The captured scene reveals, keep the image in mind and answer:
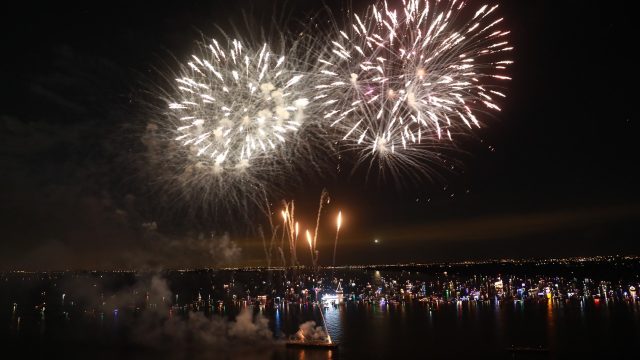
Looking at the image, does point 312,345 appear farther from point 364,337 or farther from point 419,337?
point 419,337

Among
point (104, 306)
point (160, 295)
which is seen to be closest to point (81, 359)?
point (104, 306)

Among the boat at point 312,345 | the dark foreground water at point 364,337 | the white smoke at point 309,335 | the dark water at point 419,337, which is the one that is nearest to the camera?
the boat at point 312,345

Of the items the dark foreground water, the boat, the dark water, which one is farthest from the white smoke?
the dark water

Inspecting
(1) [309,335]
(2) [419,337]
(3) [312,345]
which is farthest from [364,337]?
(3) [312,345]

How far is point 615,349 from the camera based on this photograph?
5822 centimetres

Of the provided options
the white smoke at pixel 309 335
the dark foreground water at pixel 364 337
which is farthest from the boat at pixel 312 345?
the white smoke at pixel 309 335

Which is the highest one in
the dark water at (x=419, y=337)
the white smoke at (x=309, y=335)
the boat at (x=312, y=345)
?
the white smoke at (x=309, y=335)

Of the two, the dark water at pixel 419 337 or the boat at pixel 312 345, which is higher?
the boat at pixel 312 345

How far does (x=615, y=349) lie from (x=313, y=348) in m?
32.5

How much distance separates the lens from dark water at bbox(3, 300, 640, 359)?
57.1m

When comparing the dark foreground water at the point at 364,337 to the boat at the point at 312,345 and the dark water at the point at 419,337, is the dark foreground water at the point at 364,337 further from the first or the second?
the boat at the point at 312,345

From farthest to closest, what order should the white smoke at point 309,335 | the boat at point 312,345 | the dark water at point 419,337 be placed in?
1. the white smoke at point 309,335
2. the dark water at point 419,337
3. the boat at point 312,345

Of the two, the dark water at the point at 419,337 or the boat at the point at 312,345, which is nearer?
the boat at the point at 312,345

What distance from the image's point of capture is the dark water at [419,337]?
187 ft
